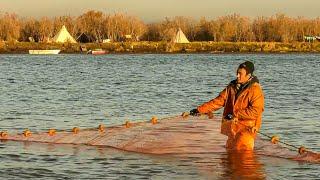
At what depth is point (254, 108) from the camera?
49.0 feet

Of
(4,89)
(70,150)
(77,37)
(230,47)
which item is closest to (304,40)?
(230,47)

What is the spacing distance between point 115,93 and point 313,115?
1613 cm

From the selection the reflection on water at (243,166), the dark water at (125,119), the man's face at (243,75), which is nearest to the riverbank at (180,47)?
the dark water at (125,119)

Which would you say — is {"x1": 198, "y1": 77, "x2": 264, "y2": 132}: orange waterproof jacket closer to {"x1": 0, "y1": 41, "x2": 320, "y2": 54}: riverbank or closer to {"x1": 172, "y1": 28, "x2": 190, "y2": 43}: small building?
{"x1": 0, "y1": 41, "x2": 320, "y2": 54}: riverbank

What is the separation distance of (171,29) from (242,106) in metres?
150

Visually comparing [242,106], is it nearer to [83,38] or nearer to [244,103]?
[244,103]

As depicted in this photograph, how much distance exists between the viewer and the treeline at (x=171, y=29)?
540 feet

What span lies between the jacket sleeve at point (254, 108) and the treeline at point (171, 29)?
484 ft

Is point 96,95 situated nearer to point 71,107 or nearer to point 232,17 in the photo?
point 71,107

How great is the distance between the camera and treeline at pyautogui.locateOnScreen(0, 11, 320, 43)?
540 feet

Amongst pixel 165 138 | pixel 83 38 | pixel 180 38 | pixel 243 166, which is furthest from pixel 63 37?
pixel 243 166

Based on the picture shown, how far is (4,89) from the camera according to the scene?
45344 millimetres

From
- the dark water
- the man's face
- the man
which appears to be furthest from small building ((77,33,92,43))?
the man's face

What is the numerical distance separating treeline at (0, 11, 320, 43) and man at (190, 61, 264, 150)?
147046 millimetres
